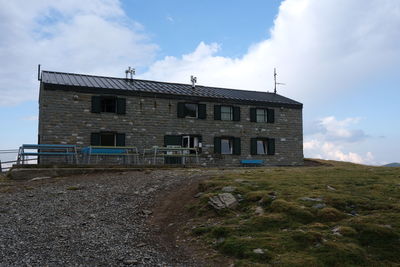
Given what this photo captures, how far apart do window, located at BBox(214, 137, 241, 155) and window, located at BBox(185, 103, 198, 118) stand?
7.98 feet

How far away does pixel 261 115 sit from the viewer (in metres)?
30.2

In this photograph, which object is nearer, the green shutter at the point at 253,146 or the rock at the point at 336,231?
the rock at the point at 336,231

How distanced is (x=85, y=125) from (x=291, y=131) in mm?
16484

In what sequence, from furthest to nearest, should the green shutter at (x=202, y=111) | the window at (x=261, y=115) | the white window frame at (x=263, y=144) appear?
1. the window at (x=261, y=115)
2. the white window frame at (x=263, y=144)
3. the green shutter at (x=202, y=111)

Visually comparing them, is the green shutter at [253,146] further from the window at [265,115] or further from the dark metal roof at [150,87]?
the dark metal roof at [150,87]

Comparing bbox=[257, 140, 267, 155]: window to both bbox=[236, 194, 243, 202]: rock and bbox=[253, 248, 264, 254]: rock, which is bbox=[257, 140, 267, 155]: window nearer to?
bbox=[236, 194, 243, 202]: rock

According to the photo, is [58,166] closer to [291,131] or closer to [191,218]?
[191,218]

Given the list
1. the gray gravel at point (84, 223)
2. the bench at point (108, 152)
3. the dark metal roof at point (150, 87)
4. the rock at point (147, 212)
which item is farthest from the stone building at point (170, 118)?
the rock at point (147, 212)

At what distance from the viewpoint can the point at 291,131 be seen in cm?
3094

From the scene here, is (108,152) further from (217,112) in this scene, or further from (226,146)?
(226,146)

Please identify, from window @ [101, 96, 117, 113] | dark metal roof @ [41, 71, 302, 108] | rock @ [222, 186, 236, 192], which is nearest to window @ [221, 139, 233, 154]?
dark metal roof @ [41, 71, 302, 108]

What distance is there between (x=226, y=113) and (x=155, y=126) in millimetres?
6005

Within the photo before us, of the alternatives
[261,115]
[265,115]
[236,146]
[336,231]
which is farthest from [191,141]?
[336,231]

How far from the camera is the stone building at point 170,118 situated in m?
23.6
